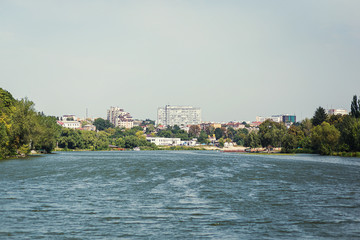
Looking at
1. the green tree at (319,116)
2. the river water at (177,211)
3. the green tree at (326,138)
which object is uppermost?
the green tree at (319,116)

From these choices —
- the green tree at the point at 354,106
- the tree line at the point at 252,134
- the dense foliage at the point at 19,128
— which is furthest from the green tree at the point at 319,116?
the dense foliage at the point at 19,128

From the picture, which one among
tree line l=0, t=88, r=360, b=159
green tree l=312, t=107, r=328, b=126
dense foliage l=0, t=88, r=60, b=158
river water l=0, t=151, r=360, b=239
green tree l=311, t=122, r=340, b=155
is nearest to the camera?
river water l=0, t=151, r=360, b=239

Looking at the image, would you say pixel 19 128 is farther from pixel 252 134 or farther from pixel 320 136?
pixel 252 134

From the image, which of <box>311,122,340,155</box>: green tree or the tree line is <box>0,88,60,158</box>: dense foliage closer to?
the tree line

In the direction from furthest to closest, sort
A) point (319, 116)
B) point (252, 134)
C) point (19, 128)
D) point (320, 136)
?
point (319, 116) < point (252, 134) < point (320, 136) < point (19, 128)

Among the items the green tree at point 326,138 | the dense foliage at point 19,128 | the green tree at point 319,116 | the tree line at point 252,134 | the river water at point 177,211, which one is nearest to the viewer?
the river water at point 177,211

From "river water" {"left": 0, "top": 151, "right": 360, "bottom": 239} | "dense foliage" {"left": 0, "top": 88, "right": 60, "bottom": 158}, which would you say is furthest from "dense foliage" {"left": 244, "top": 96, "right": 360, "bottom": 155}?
"dense foliage" {"left": 0, "top": 88, "right": 60, "bottom": 158}

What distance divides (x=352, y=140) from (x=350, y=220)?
Answer: 3823 inches

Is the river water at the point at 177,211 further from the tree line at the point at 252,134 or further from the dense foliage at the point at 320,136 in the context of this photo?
the dense foliage at the point at 320,136

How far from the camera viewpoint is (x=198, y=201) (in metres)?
32.8

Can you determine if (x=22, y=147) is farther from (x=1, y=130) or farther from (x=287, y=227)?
(x=287, y=227)

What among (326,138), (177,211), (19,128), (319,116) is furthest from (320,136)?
(177,211)

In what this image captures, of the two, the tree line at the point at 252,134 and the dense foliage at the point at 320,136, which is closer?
the tree line at the point at 252,134

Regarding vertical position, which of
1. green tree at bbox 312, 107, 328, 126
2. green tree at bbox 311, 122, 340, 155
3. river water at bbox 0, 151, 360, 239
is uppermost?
green tree at bbox 312, 107, 328, 126
